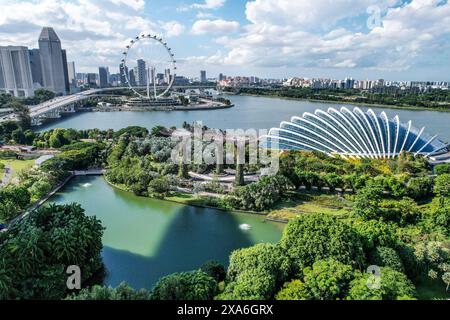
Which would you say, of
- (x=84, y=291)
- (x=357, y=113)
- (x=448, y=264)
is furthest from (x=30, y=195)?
(x=357, y=113)

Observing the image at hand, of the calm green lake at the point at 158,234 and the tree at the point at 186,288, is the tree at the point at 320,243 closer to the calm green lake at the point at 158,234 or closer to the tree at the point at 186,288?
the tree at the point at 186,288

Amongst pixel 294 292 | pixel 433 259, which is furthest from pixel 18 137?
pixel 433 259

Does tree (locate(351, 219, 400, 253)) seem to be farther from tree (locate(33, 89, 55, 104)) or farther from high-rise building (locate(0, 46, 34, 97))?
high-rise building (locate(0, 46, 34, 97))

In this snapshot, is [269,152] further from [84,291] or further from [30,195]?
[84,291]

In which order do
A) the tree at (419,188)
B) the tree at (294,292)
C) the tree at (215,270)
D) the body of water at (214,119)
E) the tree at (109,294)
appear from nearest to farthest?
the tree at (109,294)
the tree at (294,292)
the tree at (215,270)
the tree at (419,188)
the body of water at (214,119)

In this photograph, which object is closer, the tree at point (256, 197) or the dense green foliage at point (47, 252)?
the dense green foliage at point (47, 252)

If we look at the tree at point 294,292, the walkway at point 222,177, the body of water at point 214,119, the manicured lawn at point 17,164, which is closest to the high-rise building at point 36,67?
the body of water at point 214,119
